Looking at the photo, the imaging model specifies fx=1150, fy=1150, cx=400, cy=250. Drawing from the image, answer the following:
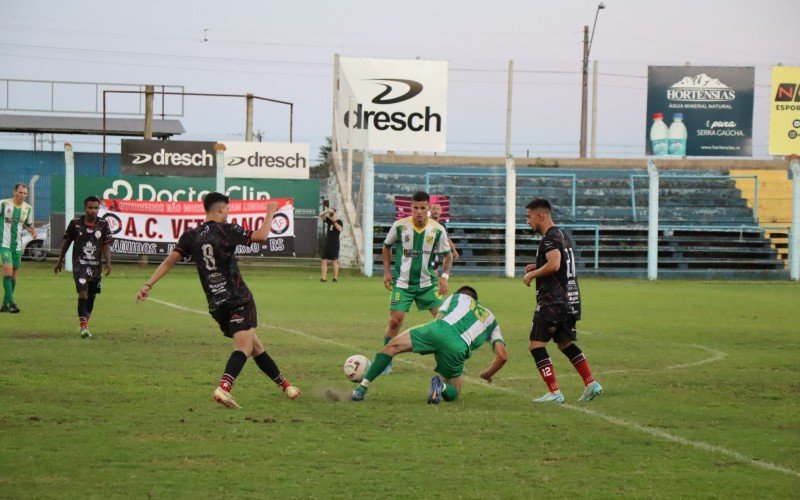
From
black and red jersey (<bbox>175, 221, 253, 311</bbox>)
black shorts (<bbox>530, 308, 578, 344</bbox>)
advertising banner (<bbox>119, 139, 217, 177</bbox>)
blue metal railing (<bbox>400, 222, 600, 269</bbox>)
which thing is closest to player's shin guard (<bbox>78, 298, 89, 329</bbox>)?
black and red jersey (<bbox>175, 221, 253, 311</bbox>)

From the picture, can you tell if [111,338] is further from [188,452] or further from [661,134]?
[661,134]

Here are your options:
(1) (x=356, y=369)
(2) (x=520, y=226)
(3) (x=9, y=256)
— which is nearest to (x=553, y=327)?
(1) (x=356, y=369)

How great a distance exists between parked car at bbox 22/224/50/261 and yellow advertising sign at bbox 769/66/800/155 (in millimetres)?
26917

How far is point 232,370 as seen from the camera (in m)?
10.1

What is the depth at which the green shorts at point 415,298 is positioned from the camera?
42.0ft

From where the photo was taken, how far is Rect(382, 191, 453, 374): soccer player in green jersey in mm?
12812

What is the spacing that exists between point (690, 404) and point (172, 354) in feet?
20.7

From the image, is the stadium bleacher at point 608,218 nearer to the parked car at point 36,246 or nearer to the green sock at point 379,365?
the parked car at point 36,246

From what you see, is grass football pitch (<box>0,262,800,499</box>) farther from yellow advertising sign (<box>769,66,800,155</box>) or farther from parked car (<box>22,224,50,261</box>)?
yellow advertising sign (<box>769,66,800,155</box>)

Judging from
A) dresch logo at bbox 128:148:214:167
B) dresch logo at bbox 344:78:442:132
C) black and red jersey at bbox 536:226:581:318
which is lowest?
black and red jersey at bbox 536:226:581:318

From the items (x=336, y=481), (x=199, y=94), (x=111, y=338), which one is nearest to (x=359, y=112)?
(x=199, y=94)

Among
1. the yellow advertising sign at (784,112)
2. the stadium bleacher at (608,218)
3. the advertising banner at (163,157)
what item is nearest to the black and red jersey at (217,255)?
the stadium bleacher at (608,218)

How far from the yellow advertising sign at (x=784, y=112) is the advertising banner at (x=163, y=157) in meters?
21.7

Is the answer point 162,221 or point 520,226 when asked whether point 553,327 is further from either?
point 520,226
